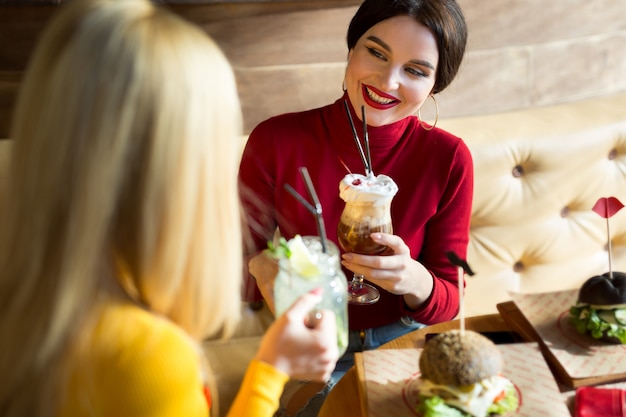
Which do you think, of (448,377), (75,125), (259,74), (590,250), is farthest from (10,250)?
(590,250)

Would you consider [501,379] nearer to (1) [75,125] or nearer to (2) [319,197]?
(2) [319,197]

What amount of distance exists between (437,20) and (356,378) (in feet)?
2.75

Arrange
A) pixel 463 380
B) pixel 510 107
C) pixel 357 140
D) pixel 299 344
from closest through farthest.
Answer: pixel 299 344 → pixel 463 380 → pixel 357 140 → pixel 510 107

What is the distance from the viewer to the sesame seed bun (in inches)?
46.4

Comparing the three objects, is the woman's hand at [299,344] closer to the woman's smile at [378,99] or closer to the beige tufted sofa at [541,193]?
the woman's smile at [378,99]

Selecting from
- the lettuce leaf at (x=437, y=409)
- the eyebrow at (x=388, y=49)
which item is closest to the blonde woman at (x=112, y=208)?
the lettuce leaf at (x=437, y=409)

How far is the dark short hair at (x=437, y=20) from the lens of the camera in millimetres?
1604

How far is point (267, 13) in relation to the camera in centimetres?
204

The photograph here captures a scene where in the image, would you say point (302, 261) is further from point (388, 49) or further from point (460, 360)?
point (388, 49)

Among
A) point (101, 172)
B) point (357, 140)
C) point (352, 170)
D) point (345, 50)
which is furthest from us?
point (345, 50)

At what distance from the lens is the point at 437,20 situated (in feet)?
5.27

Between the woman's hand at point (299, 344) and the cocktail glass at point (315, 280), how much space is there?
0.04 m

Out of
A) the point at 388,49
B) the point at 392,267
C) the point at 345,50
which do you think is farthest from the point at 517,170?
the point at 392,267

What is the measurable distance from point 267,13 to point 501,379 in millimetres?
1288
